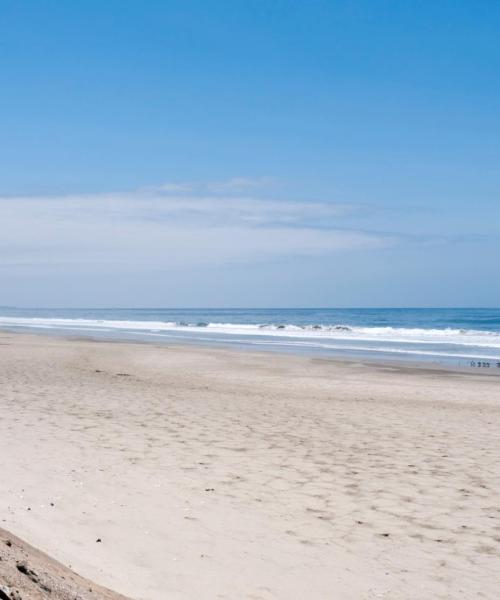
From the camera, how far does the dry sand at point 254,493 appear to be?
185 inches

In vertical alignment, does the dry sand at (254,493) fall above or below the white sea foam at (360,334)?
below

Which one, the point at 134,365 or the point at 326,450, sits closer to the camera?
the point at 326,450

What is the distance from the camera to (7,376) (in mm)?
15641

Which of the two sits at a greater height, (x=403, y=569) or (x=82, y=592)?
(x=82, y=592)

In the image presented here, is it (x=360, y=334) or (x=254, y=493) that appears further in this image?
(x=360, y=334)

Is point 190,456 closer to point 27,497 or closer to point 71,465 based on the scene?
point 71,465

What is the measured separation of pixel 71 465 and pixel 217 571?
120 inches

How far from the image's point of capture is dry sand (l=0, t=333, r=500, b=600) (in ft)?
15.4

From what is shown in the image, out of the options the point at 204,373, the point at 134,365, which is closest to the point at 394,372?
the point at 204,373

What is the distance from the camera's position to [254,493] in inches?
261

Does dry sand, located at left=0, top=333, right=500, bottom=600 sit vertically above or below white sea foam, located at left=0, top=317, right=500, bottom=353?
below

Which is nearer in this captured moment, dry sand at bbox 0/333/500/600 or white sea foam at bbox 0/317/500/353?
dry sand at bbox 0/333/500/600

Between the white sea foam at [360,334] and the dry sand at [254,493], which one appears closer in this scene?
the dry sand at [254,493]

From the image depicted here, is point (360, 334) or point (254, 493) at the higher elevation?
point (360, 334)
